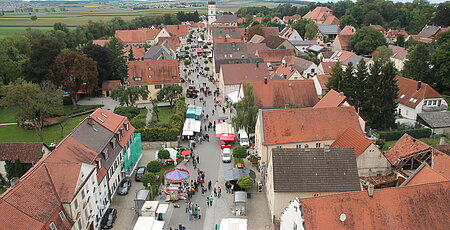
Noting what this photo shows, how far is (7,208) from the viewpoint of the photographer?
74.7ft

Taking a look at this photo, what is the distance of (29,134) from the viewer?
52531 millimetres

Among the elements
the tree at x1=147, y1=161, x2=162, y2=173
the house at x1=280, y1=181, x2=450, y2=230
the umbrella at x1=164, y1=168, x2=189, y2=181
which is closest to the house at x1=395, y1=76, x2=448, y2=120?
the house at x1=280, y1=181, x2=450, y2=230

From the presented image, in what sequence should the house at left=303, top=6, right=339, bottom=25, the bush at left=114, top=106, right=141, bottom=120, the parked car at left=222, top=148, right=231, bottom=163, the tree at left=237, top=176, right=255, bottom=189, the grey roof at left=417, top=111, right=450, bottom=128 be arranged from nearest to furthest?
1. the tree at left=237, top=176, right=255, bottom=189
2. the parked car at left=222, top=148, right=231, bottom=163
3. the grey roof at left=417, top=111, right=450, bottom=128
4. the bush at left=114, top=106, right=141, bottom=120
5. the house at left=303, top=6, right=339, bottom=25

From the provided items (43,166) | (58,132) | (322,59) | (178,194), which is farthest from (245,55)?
(43,166)

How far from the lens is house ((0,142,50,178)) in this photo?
3841 cm

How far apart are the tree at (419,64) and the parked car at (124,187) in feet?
182

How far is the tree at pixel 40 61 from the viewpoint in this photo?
64375 mm

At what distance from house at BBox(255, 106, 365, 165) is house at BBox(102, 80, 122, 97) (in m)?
39.4

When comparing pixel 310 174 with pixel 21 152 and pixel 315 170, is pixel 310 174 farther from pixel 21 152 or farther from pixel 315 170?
pixel 21 152

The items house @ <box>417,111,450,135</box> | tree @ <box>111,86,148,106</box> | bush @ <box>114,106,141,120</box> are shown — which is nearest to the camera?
house @ <box>417,111,450,135</box>

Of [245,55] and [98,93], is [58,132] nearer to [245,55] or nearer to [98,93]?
[98,93]

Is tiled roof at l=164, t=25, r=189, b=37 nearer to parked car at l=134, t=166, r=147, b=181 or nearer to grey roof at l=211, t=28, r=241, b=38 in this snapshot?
grey roof at l=211, t=28, r=241, b=38

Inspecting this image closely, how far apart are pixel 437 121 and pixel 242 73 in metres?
32.0

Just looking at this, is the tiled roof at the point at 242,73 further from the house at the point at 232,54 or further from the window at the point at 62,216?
the window at the point at 62,216
